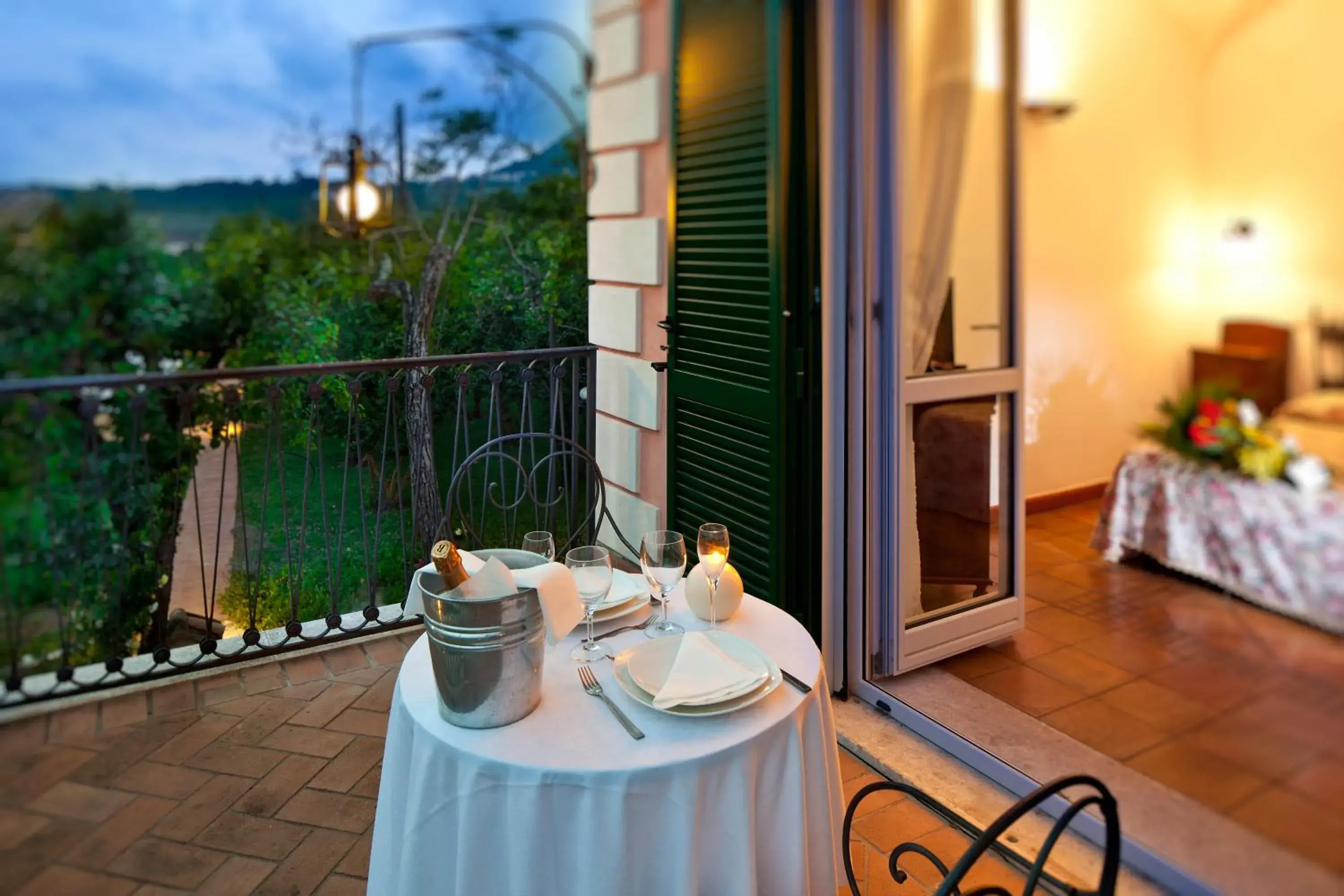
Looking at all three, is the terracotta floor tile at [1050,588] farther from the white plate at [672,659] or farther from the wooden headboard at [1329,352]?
the white plate at [672,659]

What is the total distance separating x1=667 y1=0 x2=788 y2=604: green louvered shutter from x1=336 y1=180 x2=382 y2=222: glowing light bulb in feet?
3.34

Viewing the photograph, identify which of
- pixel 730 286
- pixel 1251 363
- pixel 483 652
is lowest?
pixel 483 652

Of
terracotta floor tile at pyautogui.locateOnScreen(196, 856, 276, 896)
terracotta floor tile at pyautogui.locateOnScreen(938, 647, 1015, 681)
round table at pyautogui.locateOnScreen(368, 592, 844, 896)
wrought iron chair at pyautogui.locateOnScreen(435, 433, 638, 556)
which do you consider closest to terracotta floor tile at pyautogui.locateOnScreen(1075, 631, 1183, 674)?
terracotta floor tile at pyautogui.locateOnScreen(938, 647, 1015, 681)

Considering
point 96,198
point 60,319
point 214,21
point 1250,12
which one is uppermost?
point 214,21

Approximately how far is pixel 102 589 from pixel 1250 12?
9.50ft

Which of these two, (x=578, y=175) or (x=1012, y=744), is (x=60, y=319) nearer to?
(x=578, y=175)

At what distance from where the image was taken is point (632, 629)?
1.69 m

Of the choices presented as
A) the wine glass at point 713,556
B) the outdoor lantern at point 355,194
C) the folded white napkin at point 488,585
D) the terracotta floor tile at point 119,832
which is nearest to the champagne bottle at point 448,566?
the folded white napkin at point 488,585

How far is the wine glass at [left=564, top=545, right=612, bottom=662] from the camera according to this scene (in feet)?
5.16

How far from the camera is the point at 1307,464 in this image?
1705mm

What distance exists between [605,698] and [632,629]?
0.29m

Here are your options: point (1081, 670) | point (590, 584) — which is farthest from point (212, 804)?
point (1081, 670)

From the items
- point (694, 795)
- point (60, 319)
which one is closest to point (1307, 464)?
point (694, 795)

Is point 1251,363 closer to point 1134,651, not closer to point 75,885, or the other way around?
point 1134,651
